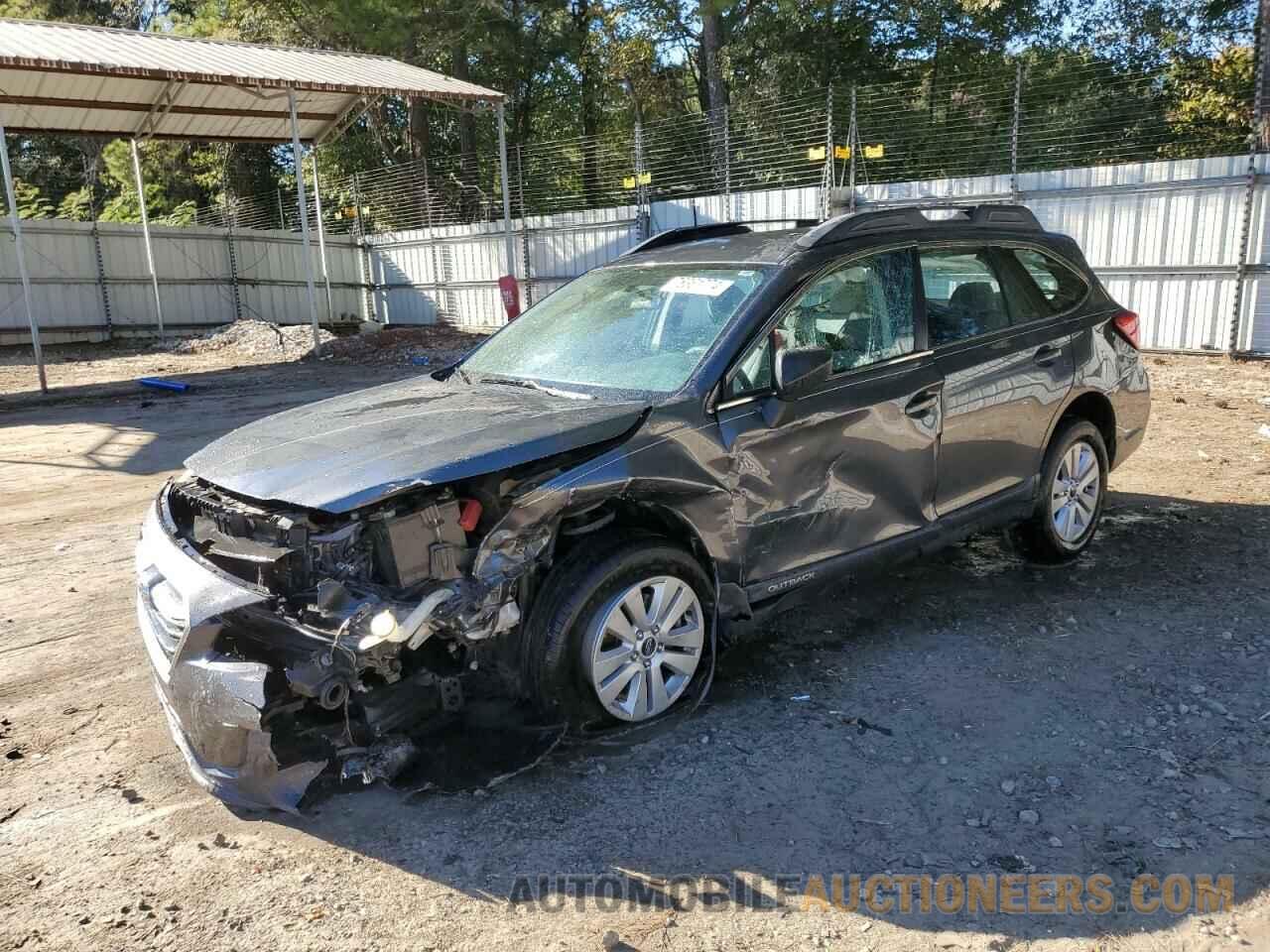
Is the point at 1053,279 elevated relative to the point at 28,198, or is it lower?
lower

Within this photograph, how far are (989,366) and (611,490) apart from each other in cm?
225

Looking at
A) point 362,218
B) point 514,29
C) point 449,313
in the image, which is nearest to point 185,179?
point 362,218

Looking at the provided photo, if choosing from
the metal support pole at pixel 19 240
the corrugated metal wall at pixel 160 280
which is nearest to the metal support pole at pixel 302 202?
the metal support pole at pixel 19 240

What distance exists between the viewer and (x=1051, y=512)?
512 cm

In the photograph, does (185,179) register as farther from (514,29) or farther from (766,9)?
(766,9)

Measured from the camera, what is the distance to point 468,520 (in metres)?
3.25

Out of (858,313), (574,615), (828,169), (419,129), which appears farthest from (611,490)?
(419,129)

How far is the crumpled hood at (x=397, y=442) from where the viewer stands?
3111mm

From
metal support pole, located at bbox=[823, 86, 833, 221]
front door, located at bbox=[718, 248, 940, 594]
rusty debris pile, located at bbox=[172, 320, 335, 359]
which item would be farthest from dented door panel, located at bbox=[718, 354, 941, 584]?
rusty debris pile, located at bbox=[172, 320, 335, 359]

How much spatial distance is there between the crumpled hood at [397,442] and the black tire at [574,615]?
1.33 feet

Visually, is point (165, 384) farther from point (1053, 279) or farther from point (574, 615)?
point (574, 615)

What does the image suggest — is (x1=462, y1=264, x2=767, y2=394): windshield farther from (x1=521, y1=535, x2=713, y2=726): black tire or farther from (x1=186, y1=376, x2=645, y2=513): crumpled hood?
(x1=521, y1=535, x2=713, y2=726): black tire

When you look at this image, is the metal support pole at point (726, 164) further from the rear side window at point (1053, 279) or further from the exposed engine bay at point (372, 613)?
the exposed engine bay at point (372, 613)

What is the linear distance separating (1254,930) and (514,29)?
27.5 meters
